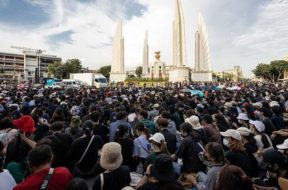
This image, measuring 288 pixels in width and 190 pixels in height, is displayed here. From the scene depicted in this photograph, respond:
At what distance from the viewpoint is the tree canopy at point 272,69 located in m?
80.1

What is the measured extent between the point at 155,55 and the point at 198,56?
12749 millimetres

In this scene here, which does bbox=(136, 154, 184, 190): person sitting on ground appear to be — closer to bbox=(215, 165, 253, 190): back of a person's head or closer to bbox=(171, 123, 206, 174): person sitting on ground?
bbox=(215, 165, 253, 190): back of a person's head

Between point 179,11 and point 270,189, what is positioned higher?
point 179,11

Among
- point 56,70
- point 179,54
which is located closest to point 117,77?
point 179,54

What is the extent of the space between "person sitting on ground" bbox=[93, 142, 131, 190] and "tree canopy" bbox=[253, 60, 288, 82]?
87529 millimetres

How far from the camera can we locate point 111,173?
351 centimetres

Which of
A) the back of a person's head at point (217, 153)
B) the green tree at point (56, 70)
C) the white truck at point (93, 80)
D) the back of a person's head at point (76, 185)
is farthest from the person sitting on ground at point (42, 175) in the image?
the green tree at point (56, 70)

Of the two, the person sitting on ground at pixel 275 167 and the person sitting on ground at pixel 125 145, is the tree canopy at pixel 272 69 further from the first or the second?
the person sitting on ground at pixel 275 167

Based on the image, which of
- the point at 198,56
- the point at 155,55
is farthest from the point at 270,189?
the point at 155,55

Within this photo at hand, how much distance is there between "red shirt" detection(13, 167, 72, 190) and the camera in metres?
2.82

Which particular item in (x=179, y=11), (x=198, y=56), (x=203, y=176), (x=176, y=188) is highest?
(x=179, y=11)

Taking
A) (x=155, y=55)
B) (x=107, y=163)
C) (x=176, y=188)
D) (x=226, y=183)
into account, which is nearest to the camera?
(x=226, y=183)

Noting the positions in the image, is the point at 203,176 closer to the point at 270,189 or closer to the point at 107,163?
the point at 270,189

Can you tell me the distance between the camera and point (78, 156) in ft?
15.6
